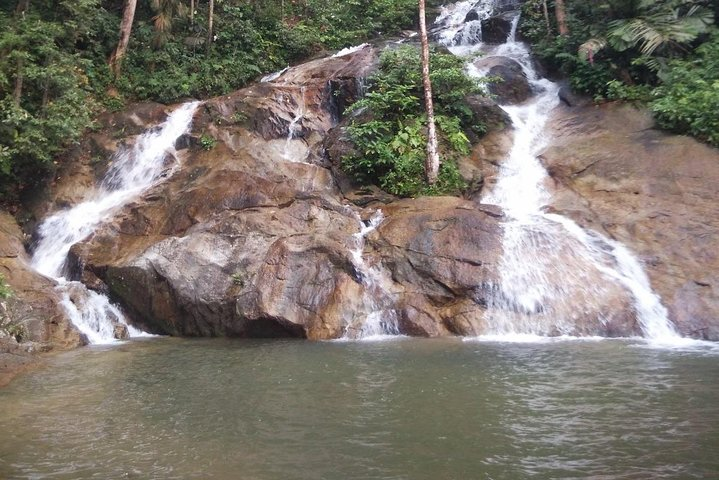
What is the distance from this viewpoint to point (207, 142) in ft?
59.4

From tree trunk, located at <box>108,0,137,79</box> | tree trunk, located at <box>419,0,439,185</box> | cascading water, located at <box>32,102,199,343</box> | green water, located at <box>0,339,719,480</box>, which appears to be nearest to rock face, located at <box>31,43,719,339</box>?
cascading water, located at <box>32,102,199,343</box>

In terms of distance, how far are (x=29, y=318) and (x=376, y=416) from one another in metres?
9.05

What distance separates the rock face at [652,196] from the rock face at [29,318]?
12.5 meters

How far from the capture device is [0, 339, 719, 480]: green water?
547 centimetres

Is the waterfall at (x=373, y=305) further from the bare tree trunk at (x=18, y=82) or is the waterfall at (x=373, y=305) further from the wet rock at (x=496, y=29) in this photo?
→ the wet rock at (x=496, y=29)

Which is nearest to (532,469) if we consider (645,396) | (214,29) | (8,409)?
(645,396)

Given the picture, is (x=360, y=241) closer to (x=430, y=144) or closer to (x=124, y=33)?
(x=430, y=144)

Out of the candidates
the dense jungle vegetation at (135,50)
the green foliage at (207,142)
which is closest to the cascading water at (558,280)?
the green foliage at (207,142)

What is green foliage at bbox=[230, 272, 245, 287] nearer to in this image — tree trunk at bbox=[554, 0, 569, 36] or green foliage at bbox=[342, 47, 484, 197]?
green foliage at bbox=[342, 47, 484, 197]

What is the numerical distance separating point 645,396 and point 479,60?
59.5 ft

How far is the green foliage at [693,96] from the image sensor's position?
15.1 meters

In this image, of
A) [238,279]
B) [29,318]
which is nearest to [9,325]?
[29,318]

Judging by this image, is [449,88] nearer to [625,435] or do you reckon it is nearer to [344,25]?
[344,25]

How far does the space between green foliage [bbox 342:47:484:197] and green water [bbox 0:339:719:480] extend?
24.0 feet
